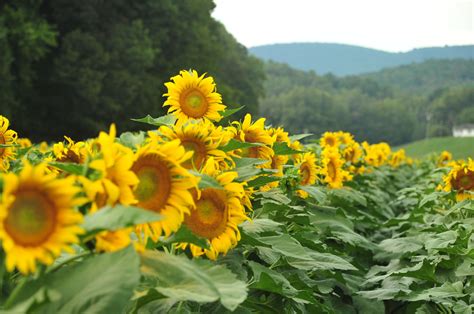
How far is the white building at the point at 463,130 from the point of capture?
101375 millimetres

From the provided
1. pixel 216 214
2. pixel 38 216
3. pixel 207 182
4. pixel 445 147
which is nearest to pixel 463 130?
pixel 445 147

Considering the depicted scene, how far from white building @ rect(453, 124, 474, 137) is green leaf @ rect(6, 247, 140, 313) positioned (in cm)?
10430

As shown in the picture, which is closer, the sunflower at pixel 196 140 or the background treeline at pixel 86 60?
the sunflower at pixel 196 140

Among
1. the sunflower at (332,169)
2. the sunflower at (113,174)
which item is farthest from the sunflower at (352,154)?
the sunflower at (113,174)

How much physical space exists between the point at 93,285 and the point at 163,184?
0.37 meters

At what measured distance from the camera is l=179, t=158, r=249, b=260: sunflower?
2078 mm

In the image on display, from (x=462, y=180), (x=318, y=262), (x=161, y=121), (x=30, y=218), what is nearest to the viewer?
(x=30, y=218)

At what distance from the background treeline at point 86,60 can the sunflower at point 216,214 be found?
880 inches

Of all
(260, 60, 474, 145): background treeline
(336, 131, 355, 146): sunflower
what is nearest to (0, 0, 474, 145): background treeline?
(336, 131, 355, 146): sunflower

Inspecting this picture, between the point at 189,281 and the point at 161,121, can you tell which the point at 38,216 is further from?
the point at 161,121

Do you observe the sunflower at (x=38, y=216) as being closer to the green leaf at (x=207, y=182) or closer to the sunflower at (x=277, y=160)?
the green leaf at (x=207, y=182)

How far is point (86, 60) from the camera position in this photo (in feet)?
89.1

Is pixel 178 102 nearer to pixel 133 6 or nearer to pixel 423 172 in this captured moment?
pixel 423 172

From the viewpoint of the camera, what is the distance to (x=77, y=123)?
28703 mm
